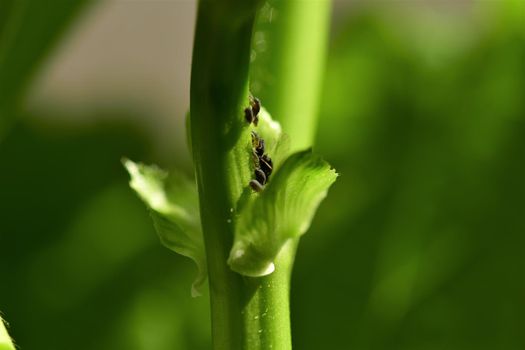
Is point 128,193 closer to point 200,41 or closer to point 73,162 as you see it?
point 73,162

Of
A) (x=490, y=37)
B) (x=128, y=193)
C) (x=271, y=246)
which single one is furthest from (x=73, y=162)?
(x=271, y=246)

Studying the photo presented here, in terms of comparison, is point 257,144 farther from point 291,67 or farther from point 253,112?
point 291,67

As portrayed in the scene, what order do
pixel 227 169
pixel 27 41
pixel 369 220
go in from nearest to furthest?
pixel 227 169 < pixel 27 41 < pixel 369 220

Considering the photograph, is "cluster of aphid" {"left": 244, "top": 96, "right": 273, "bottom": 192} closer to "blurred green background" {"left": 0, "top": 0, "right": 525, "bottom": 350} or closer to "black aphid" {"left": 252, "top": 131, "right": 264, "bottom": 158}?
"black aphid" {"left": 252, "top": 131, "right": 264, "bottom": 158}

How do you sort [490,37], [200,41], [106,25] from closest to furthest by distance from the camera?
[200,41]
[490,37]
[106,25]

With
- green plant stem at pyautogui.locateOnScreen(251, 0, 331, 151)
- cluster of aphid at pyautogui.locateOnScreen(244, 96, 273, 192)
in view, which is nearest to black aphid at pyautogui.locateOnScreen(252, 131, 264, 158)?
cluster of aphid at pyautogui.locateOnScreen(244, 96, 273, 192)

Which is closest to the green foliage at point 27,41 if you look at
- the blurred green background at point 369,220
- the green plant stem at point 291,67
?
the green plant stem at point 291,67

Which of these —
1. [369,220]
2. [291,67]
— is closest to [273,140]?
[291,67]
